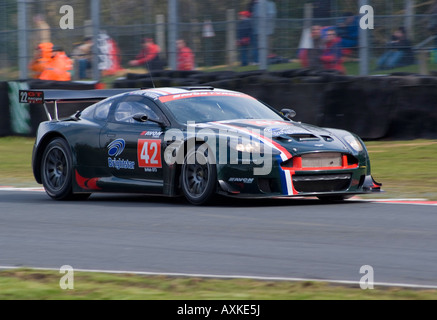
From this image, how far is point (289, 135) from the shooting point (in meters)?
8.81

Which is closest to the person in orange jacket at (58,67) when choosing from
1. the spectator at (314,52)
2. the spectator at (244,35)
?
the spectator at (244,35)

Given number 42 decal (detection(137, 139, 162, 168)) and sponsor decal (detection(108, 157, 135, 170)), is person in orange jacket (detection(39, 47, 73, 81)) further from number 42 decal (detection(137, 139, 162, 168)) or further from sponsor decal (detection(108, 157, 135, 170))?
number 42 decal (detection(137, 139, 162, 168))

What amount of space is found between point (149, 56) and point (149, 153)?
34.2ft

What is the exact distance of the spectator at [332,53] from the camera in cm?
1697

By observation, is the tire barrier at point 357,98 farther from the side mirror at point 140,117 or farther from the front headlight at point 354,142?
the front headlight at point 354,142

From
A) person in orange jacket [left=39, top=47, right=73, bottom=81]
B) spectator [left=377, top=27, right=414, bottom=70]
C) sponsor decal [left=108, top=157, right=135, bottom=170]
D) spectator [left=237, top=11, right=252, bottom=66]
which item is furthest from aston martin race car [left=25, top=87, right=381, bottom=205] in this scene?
person in orange jacket [left=39, top=47, right=73, bottom=81]

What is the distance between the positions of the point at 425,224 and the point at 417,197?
2132 mm

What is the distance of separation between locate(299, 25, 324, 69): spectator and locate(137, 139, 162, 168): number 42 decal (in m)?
8.42

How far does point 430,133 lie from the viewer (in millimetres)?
15156

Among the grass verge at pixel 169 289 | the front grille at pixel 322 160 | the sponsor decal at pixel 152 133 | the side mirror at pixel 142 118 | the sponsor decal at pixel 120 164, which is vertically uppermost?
the side mirror at pixel 142 118

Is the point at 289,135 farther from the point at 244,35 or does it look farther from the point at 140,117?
the point at 244,35

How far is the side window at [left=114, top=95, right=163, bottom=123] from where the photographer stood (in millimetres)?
9695

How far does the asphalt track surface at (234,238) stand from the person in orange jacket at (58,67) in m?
11.5

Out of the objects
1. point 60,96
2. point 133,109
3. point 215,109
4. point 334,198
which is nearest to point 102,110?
point 133,109
